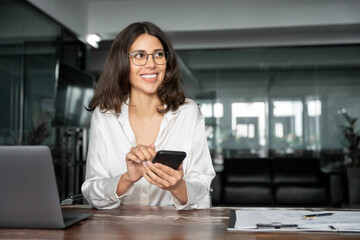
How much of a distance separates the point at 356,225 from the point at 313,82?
6.54m

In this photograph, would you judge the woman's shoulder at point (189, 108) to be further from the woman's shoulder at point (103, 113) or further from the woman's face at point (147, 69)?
the woman's shoulder at point (103, 113)

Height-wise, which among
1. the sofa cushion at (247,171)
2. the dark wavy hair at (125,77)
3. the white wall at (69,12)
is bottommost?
A: the sofa cushion at (247,171)

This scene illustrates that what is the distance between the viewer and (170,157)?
1.35 m

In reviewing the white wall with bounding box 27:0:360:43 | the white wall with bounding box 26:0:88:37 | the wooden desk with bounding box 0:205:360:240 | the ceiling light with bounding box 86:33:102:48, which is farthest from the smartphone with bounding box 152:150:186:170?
the ceiling light with bounding box 86:33:102:48

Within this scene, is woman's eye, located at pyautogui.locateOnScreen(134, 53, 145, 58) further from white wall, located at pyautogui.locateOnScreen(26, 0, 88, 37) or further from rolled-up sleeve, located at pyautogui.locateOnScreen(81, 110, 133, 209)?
white wall, located at pyautogui.locateOnScreen(26, 0, 88, 37)

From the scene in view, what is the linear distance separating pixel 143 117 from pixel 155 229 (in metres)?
1.01

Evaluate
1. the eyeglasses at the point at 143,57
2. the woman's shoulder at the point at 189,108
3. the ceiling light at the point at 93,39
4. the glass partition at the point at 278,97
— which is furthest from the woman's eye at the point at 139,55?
the glass partition at the point at 278,97

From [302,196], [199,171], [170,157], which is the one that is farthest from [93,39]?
[170,157]

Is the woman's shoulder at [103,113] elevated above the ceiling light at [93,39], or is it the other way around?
the ceiling light at [93,39]

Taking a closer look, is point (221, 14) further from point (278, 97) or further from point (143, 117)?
point (143, 117)

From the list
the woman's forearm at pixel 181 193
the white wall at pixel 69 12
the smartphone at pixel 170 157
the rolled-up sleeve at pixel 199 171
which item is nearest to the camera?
the smartphone at pixel 170 157

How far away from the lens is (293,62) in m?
7.50

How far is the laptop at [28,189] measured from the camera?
1.21 m

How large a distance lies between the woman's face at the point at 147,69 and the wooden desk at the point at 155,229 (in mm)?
686
